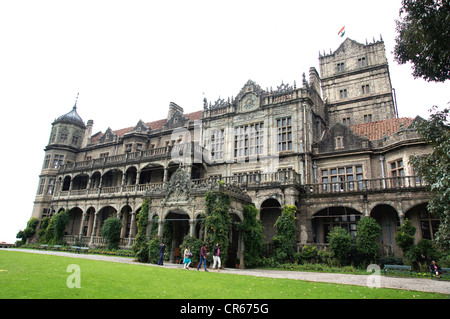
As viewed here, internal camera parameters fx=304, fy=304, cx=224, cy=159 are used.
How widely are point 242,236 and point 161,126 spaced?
82.5 feet

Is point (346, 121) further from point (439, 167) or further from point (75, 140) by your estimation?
point (75, 140)

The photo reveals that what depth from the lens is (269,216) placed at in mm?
27344

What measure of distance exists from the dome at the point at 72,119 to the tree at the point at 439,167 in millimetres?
46070

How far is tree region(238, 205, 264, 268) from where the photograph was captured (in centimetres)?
2083

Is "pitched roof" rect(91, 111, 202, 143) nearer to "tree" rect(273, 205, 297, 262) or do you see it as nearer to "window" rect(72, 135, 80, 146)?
"window" rect(72, 135, 80, 146)

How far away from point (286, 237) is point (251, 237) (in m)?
3.56

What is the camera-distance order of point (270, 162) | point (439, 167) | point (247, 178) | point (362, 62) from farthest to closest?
point (362, 62), point (270, 162), point (247, 178), point (439, 167)

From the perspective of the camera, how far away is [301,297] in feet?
29.8

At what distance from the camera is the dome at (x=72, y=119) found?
46469mm

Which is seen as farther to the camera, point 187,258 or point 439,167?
point 187,258

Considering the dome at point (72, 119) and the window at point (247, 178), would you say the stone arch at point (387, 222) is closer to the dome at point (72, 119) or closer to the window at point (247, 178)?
the window at point (247, 178)

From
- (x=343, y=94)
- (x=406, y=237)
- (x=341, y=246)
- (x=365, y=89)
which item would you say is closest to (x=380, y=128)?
(x=365, y=89)
